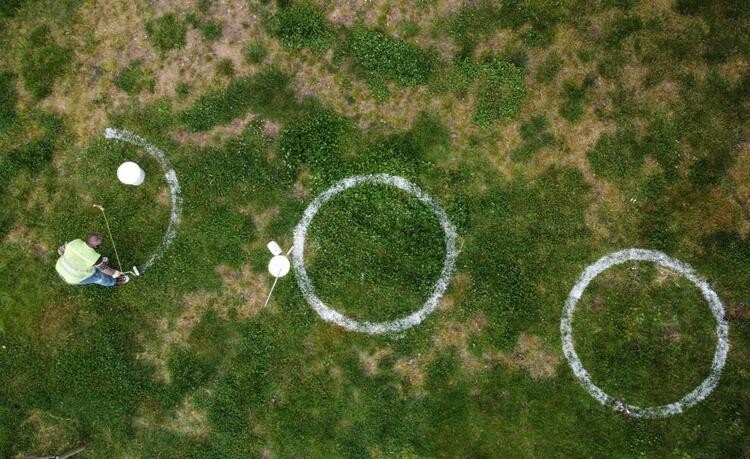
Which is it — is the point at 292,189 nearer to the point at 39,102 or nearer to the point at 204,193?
the point at 204,193

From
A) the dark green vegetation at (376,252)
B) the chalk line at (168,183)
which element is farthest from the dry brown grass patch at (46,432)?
the dark green vegetation at (376,252)

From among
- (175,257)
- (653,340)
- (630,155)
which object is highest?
(630,155)

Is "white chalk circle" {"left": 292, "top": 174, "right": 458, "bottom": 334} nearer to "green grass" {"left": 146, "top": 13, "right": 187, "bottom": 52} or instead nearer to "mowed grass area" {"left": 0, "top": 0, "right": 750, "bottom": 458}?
"mowed grass area" {"left": 0, "top": 0, "right": 750, "bottom": 458}

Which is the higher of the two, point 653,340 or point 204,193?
point 204,193

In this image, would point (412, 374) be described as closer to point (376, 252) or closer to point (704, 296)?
point (376, 252)

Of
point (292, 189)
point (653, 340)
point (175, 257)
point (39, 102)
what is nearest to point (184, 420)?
point (175, 257)

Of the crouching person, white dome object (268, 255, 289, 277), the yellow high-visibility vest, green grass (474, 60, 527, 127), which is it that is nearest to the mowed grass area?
green grass (474, 60, 527, 127)

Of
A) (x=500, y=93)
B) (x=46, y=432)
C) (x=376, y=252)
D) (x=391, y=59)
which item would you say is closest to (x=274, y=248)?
(x=376, y=252)
